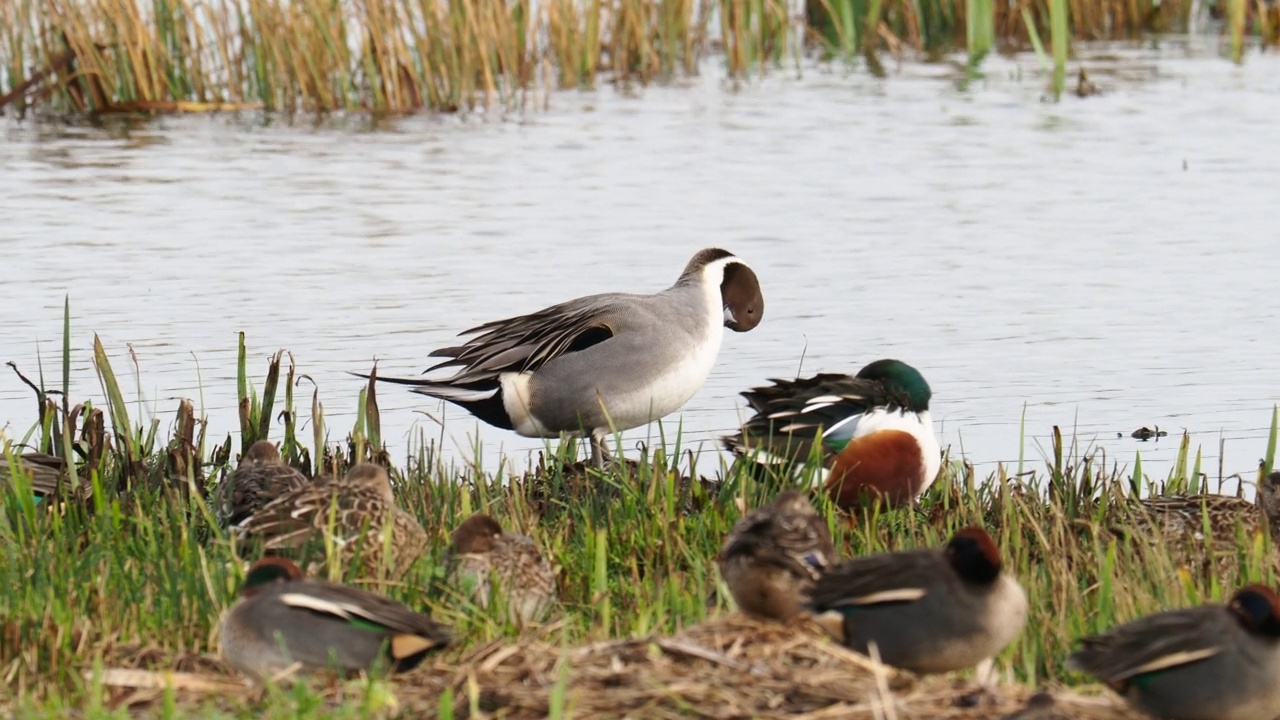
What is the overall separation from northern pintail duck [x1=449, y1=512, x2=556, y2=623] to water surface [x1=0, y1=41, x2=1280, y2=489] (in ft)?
4.67

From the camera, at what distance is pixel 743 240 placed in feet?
39.7

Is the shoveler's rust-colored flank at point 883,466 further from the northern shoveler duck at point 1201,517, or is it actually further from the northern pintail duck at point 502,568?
the northern pintail duck at point 502,568

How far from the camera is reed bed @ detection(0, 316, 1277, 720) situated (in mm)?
4031

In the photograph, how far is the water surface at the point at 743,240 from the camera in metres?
8.92

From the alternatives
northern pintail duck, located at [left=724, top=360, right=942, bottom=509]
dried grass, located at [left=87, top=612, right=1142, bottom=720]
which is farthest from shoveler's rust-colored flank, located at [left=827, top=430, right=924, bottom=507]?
dried grass, located at [left=87, top=612, right=1142, bottom=720]

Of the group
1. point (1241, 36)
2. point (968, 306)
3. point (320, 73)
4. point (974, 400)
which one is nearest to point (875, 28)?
point (1241, 36)

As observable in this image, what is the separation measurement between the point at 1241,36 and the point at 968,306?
9518 mm

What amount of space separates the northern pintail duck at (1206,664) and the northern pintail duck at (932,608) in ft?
0.69

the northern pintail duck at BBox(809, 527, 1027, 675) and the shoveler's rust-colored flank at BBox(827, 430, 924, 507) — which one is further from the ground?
the northern pintail duck at BBox(809, 527, 1027, 675)

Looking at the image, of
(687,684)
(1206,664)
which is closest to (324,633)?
(687,684)

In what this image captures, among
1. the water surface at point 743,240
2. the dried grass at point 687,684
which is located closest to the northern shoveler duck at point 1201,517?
the water surface at point 743,240

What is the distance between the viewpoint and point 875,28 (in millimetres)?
19312

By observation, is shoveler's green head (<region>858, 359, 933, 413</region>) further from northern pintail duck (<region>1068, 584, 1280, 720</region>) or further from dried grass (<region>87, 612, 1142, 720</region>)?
northern pintail duck (<region>1068, 584, 1280, 720</region>)

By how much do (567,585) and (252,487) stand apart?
3.13 ft
